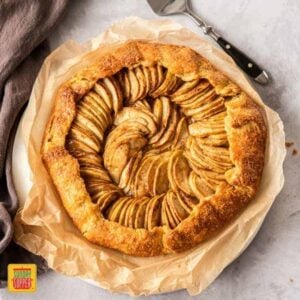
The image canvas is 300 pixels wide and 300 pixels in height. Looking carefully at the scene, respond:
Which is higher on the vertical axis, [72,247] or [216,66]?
[216,66]

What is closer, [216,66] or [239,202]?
[239,202]

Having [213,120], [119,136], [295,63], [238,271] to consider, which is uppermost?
[295,63]

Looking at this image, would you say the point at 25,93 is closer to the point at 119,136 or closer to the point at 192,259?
the point at 119,136

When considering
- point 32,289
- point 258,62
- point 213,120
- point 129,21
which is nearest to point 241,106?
point 213,120

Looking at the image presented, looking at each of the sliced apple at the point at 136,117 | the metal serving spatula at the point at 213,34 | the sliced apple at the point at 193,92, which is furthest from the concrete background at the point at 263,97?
the sliced apple at the point at 136,117

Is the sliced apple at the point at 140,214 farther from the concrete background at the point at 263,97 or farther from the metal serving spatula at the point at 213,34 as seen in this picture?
the metal serving spatula at the point at 213,34
